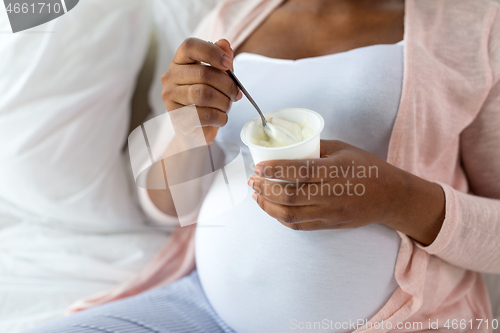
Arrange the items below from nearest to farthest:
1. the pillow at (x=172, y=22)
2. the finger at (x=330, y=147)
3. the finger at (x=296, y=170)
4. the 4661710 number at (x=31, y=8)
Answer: the finger at (x=296, y=170), the finger at (x=330, y=147), the 4661710 number at (x=31, y=8), the pillow at (x=172, y=22)

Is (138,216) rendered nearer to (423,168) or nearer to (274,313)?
(274,313)

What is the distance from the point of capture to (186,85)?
43 centimetres

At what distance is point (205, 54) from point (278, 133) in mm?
122

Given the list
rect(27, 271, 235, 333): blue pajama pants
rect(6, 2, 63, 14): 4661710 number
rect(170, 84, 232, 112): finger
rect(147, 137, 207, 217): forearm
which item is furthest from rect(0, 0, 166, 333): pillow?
rect(170, 84, 232, 112): finger

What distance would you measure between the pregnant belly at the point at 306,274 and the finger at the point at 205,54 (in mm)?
263

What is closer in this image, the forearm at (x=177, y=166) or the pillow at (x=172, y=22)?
the forearm at (x=177, y=166)

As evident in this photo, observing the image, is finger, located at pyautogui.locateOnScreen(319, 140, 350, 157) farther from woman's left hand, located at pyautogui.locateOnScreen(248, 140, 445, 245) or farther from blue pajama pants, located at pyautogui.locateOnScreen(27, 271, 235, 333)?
blue pajama pants, located at pyautogui.locateOnScreen(27, 271, 235, 333)

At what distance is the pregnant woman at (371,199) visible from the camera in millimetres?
524

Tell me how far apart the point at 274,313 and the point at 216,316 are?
160 millimetres

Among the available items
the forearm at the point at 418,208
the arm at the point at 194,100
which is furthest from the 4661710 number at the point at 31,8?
the forearm at the point at 418,208

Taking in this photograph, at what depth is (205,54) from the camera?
39 centimetres

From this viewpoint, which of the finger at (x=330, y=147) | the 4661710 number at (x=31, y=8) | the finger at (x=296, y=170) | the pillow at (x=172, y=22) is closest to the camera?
the finger at (x=296, y=170)

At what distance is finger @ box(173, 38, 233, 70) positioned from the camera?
384mm

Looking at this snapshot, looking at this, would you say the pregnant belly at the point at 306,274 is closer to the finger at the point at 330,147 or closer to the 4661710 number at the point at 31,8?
the finger at the point at 330,147
